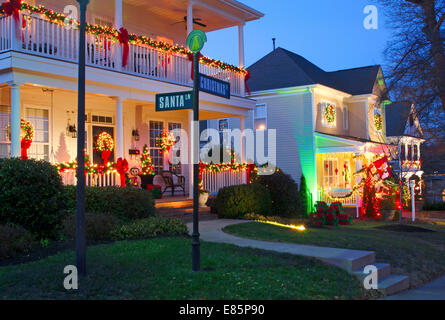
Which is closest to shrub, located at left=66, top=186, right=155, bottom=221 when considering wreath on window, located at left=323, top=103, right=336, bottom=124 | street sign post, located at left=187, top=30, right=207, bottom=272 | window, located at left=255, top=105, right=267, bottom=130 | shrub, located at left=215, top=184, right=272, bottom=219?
shrub, located at left=215, top=184, right=272, bottom=219

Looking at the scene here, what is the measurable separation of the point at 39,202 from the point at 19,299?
383 centimetres

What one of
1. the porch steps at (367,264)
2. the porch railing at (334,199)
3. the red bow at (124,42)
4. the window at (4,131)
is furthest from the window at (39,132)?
the porch railing at (334,199)

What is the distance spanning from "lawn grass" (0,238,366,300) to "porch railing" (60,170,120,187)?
13.4ft

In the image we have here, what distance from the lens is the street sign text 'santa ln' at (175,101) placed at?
21.4ft

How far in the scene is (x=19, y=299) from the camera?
16.1 feet

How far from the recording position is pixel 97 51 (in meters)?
12.4

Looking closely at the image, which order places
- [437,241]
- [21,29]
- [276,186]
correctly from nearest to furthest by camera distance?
[21,29], [437,241], [276,186]

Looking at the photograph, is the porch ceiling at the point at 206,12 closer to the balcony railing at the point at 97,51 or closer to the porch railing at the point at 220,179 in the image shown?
the balcony railing at the point at 97,51

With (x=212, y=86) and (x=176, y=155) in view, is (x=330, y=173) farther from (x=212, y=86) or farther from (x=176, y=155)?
(x=212, y=86)

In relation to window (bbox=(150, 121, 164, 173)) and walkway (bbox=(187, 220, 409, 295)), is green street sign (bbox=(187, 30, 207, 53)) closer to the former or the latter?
walkway (bbox=(187, 220, 409, 295))

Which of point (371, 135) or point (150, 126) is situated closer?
point (150, 126)

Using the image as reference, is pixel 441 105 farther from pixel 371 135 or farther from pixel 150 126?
pixel 371 135

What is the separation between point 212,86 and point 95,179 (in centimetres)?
575

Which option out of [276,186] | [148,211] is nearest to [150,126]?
[276,186]
